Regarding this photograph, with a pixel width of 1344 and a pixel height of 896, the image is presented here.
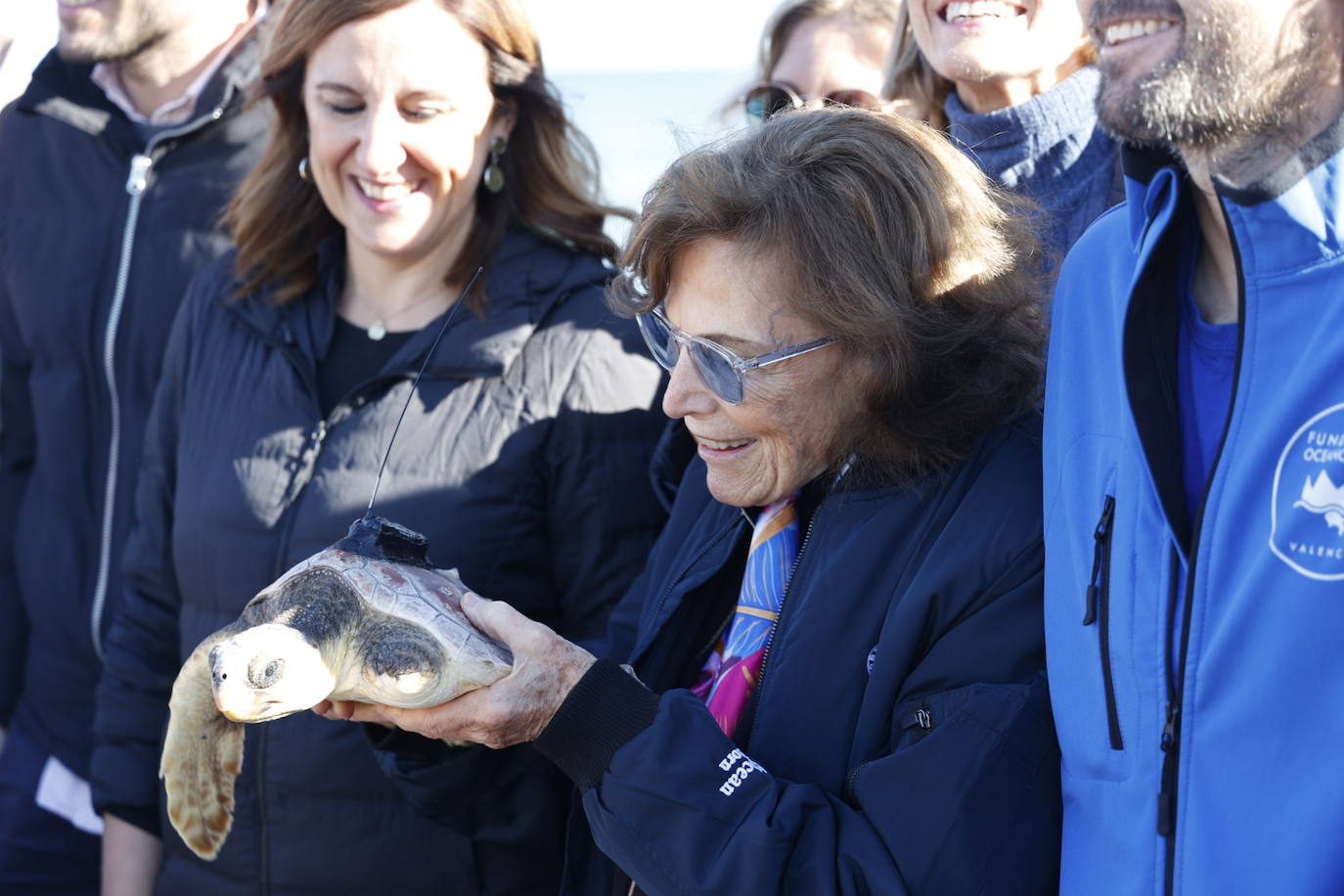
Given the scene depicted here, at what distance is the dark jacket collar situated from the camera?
2.47 metres

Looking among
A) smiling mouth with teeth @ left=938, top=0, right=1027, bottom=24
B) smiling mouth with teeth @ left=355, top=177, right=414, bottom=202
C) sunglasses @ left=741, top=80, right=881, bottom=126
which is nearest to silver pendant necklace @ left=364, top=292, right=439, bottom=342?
smiling mouth with teeth @ left=355, top=177, right=414, bottom=202

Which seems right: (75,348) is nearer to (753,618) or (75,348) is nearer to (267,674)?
(267,674)

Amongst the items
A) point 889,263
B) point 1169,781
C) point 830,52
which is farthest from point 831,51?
point 1169,781

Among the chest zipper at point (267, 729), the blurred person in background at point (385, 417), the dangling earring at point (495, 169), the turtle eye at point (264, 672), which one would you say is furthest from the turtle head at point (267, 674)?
the dangling earring at point (495, 169)

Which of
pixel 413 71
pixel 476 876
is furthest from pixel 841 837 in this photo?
pixel 413 71

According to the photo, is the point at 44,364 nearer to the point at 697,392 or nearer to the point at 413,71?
the point at 413,71

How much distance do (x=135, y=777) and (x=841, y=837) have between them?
5.60 ft

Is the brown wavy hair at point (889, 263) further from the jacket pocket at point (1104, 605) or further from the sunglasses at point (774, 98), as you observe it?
the sunglasses at point (774, 98)

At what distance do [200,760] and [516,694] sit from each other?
673 millimetres

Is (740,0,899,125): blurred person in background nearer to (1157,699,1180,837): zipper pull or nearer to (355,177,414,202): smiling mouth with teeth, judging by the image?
(355,177,414,202): smiling mouth with teeth

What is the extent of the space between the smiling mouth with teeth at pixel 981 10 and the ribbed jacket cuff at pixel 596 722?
149 centimetres

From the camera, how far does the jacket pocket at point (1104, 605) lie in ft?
4.87

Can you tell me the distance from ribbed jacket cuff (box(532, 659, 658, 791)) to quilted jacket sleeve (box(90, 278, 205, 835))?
1245 mm

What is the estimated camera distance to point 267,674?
5.92 feet
